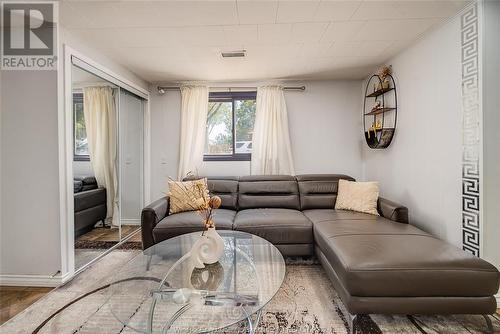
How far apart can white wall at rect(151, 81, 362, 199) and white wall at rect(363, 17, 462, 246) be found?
0.77 m

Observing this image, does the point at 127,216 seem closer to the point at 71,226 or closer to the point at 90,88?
the point at 71,226

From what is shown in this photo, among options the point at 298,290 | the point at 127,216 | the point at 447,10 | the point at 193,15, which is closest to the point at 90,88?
the point at 193,15

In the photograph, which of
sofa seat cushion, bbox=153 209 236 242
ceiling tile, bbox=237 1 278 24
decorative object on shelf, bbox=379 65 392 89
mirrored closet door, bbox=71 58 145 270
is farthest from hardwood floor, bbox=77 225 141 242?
decorative object on shelf, bbox=379 65 392 89

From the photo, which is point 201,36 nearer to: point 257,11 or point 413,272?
point 257,11

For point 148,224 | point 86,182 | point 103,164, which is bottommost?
point 148,224

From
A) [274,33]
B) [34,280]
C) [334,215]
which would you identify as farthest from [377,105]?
[34,280]

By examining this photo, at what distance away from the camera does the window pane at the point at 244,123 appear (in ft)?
12.3

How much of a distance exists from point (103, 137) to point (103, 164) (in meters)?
0.30

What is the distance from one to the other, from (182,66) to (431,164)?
2.94 meters

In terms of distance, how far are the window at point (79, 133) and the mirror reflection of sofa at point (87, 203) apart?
0.22m

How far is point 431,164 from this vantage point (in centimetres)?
229

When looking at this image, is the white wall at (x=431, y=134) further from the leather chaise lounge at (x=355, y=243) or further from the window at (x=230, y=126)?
the window at (x=230, y=126)

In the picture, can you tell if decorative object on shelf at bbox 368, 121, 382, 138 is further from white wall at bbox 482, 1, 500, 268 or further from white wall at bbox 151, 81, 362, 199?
white wall at bbox 482, 1, 500, 268

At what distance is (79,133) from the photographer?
7.62 ft
